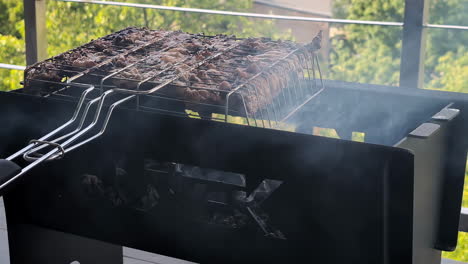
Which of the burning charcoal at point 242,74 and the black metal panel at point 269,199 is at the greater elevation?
the burning charcoal at point 242,74

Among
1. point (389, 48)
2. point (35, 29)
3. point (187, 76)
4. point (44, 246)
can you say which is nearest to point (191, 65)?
point (187, 76)

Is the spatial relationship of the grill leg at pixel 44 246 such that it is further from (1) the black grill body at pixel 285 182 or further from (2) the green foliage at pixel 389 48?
(2) the green foliage at pixel 389 48

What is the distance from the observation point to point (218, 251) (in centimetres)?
133

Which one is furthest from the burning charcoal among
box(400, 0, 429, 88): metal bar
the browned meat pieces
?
box(400, 0, 429, 88): metal bar

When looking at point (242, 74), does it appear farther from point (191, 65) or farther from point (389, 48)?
point (389, 48)

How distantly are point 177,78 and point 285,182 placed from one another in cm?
37

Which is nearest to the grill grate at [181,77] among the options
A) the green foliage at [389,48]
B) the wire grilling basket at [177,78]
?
the wire grilling basket at [177,78]

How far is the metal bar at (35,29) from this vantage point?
265 centimetres

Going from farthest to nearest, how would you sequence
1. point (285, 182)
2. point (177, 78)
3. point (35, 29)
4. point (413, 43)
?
1. point (35, 29)
2. point (413, 43)
3. point (177, 78)
4. point (285, 182)

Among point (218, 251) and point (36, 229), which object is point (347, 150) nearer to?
point (218, 251)

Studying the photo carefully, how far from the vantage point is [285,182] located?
1.21m

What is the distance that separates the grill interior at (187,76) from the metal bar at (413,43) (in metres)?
0.42

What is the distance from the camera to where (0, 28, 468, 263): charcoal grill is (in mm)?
1163

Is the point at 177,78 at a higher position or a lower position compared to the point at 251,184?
higher
